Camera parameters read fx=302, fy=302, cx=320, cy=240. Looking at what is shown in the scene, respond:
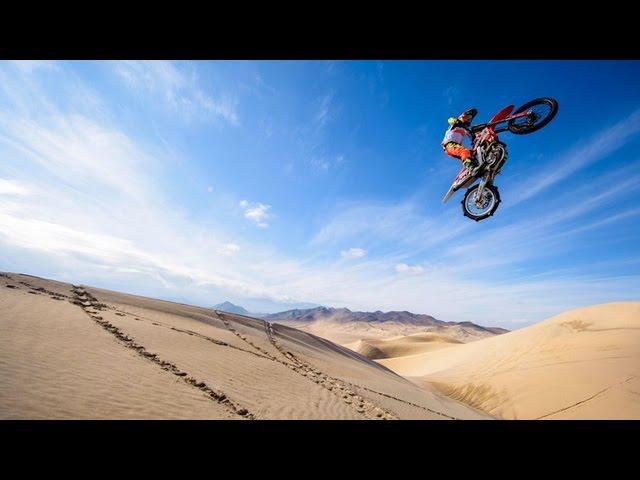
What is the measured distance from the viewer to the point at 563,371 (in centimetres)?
1316

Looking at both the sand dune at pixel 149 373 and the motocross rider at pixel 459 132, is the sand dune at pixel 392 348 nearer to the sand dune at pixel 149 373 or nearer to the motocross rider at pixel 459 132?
the sand dune at pixel 149 373

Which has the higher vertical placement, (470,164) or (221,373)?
(470,164)

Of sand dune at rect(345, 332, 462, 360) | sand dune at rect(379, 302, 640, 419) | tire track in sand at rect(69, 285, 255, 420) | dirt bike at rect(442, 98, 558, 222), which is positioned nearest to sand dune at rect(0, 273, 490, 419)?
tire track in sand at rect(69, 285, 255, 420)

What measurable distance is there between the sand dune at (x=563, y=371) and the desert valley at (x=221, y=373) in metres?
0.07

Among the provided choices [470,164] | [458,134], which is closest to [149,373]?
[470,164]

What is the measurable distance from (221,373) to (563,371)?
569 inches

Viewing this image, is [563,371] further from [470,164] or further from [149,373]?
[149,373]

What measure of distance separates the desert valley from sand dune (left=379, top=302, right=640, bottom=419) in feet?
0.21

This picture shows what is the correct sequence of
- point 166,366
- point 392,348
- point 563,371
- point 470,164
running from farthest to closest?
point 392,348 < point 563,371 < point 470,164 < point 166,366

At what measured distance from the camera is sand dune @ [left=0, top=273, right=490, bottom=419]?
4418 mm
